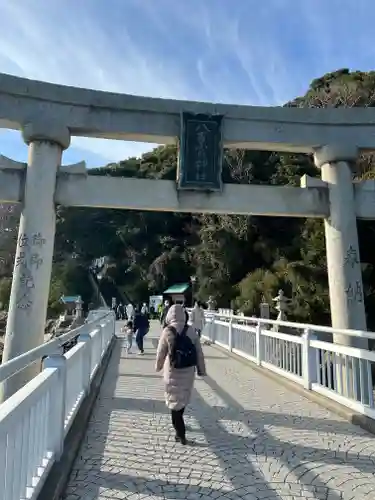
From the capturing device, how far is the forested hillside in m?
20.6

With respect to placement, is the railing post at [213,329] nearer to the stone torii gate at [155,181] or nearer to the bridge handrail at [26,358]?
the stone torii gate at [155,181]

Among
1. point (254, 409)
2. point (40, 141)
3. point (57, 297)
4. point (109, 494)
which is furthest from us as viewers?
point (57, 297)

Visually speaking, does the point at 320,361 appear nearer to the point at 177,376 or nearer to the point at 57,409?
the point at 177,376

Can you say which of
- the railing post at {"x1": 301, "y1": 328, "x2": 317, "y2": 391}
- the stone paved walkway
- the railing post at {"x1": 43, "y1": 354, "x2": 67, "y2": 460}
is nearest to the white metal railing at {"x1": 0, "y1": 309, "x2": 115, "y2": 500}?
the railing post at {"x1": 43, "y1": 354, "x2": 67, "y2": 460}

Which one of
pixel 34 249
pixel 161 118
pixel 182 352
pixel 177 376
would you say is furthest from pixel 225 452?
pixel 161 118

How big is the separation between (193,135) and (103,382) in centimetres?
546

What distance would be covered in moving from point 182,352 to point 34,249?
4.94m

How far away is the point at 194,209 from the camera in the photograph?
9.15 metres

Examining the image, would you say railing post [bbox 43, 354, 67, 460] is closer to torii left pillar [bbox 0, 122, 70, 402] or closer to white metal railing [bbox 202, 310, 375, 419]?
white metal railing [bbox 202, 310, 375, 419]

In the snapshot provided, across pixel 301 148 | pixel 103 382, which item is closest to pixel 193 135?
pixel 301 148

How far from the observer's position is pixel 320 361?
7238 millimetres

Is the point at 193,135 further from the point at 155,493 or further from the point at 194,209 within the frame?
the point at 155,493

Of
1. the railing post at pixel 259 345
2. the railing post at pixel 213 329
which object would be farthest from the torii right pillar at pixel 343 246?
the railing post at pixel 213 329

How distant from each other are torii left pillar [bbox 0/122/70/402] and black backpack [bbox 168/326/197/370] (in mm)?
4311
